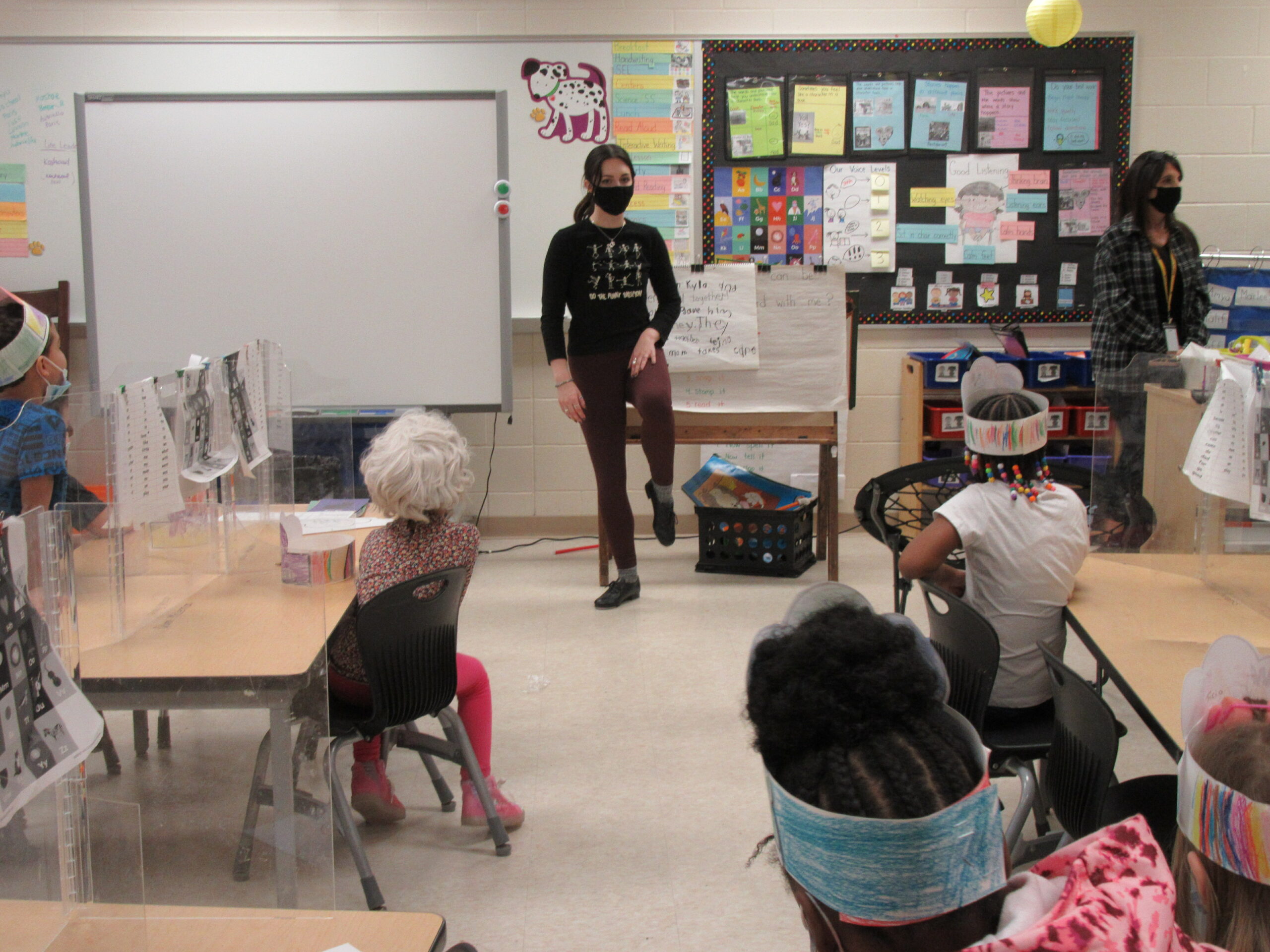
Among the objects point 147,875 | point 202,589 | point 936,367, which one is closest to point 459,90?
point 936,367

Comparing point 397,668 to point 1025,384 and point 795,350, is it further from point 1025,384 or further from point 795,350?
point 1025,384

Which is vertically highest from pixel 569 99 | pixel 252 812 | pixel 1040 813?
pixel 569 99

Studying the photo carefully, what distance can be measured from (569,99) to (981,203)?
6.11 feet

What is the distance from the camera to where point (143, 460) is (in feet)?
5.83

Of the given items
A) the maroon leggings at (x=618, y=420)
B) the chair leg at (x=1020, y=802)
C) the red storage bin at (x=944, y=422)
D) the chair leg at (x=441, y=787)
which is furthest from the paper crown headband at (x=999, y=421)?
the red storage bin at (x=944, y=422)

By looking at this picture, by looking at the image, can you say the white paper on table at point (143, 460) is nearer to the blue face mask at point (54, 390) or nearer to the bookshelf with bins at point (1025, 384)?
the blue face mask at point (54, 390)

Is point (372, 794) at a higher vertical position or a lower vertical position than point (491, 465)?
lower

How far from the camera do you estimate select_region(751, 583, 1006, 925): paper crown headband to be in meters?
0.76

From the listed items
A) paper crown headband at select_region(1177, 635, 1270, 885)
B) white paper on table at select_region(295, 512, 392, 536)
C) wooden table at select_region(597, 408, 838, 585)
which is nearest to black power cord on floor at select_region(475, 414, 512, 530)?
wooden table at select_region(597, 408, 838, 585)

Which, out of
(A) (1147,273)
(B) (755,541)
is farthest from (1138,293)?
(B) (755,541)

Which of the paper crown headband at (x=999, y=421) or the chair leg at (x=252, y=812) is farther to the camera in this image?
the paper crown headband at (x=999, y=421)

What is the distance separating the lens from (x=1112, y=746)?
141 centimetres

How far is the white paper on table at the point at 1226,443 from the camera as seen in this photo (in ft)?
5.98

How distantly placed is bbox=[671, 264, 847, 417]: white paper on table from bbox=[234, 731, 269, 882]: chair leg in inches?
118
